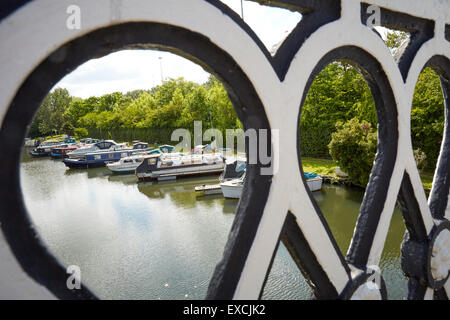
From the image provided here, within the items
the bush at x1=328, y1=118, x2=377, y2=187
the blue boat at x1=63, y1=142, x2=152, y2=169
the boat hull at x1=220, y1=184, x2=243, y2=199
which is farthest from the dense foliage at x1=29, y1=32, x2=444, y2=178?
the blue boat at x1=63, y1=142, x2=152, y2=169

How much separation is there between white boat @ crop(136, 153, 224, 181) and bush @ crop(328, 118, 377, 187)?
Answer: 23.0ft

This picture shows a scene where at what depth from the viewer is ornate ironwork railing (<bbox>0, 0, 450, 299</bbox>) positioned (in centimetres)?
87

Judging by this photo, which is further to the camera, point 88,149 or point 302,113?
point 88,149

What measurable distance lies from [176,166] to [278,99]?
15.9 m

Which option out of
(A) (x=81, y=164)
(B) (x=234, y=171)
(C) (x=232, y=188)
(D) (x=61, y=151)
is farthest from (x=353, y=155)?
(D) (x=61, y=151)

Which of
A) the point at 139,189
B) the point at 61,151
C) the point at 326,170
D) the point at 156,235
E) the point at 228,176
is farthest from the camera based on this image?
the point at 61,151

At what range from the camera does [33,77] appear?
874mm

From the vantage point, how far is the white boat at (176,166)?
55.3 feet

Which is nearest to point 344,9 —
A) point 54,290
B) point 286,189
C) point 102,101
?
point 286,189

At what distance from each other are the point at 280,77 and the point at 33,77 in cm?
86

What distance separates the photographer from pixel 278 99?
4.23ft

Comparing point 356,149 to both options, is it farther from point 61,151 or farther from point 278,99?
point 61,151

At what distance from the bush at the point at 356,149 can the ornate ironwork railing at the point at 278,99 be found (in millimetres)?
9293

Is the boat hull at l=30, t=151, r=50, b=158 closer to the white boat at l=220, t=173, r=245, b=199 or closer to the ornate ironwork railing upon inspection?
the white boat at l=220, t=173, r=245, b=199
